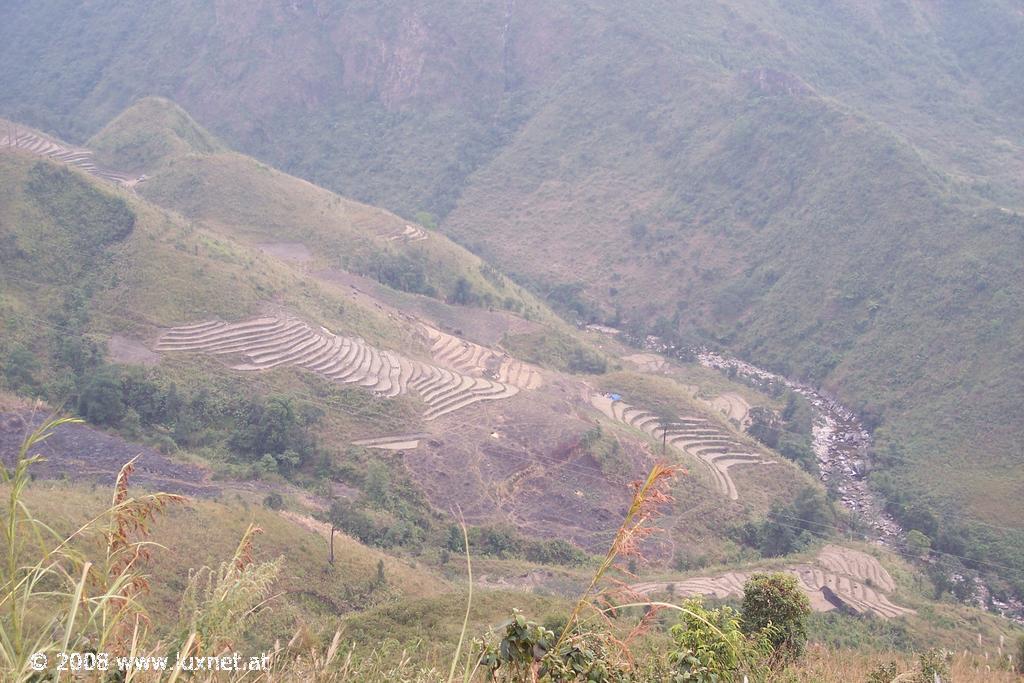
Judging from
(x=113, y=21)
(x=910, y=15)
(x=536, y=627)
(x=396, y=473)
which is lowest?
(x=396, y=473)

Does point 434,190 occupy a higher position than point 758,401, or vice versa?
point 434,190

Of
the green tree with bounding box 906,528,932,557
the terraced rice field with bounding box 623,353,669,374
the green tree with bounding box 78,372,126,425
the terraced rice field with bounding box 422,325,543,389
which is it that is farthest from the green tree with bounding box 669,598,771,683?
the terraced rice field with bounding box 623,353,669,374

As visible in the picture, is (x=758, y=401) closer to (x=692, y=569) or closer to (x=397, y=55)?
(x=692, y=569)

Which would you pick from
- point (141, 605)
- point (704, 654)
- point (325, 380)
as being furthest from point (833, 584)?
point (141, 605)

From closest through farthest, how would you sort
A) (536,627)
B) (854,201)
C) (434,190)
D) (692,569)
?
(536,627), (692,569), (854,201), (434,190)

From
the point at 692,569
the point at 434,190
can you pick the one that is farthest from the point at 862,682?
the point at 434,190

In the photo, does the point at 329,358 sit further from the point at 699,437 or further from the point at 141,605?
the point at 141,605
